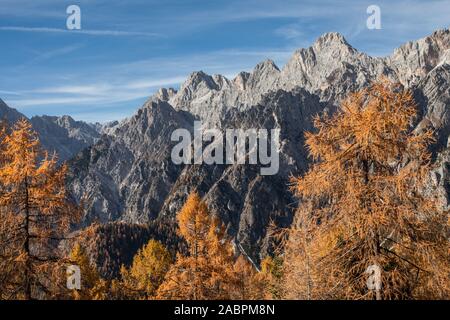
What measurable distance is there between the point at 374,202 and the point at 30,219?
35.7 feet

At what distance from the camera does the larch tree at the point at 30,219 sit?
1603 cm

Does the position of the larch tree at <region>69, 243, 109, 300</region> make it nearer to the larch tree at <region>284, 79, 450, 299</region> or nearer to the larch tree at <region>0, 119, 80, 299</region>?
the larch tree at <region>0, 119, 80, 299</region>

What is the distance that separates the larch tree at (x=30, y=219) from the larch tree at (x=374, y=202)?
26.9 feet

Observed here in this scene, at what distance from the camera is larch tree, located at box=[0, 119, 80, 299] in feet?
52.6

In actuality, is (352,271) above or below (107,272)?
above

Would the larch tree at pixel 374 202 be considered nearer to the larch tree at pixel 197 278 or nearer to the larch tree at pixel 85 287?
the larch tree at pixel 85 287

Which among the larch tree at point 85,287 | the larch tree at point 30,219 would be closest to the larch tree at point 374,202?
the larch tree at point 30,219

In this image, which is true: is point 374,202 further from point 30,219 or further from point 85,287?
point 85,287

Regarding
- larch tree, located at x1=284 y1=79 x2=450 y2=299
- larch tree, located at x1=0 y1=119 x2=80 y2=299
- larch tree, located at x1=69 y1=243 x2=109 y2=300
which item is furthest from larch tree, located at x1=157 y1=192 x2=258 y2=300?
larch tree, located at x1=284 y1=79 x2=450 y2=299

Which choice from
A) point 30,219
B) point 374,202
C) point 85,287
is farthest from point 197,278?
point 85,287
